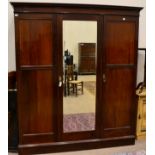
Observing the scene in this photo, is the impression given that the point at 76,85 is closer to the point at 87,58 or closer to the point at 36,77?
the point at 87,58

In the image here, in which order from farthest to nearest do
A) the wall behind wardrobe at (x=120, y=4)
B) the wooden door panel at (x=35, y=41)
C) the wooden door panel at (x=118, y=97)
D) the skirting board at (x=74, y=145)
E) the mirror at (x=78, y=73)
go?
the wall behind wardrobe at (x=120, y=4)
the wooden door panel at (x=118, y=97)
the skirting board at (x=74, y=145)
the mirror at (x=78, y=73)
the wooden door panel at (x=35, y=41)

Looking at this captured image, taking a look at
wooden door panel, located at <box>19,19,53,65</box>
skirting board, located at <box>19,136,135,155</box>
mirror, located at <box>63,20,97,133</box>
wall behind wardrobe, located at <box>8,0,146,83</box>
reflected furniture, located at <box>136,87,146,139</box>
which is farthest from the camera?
reflected furniture, located at <box>136,87,146,139</box>

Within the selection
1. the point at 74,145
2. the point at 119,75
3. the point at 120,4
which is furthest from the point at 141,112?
the point at 120,4

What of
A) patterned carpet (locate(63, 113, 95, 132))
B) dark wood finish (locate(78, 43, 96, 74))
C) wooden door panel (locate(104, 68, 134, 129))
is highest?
dark wood finish (locate(78, 43, 96, 74))

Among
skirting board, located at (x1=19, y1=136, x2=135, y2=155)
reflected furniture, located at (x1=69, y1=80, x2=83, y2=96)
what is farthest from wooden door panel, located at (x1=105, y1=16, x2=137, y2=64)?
skirting board, located at (x1=19, y1=136, x2=135, y2=155)

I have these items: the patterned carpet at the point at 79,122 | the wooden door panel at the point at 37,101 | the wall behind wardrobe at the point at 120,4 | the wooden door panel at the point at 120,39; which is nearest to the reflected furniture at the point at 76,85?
the wooden door panel at the point at 37,101

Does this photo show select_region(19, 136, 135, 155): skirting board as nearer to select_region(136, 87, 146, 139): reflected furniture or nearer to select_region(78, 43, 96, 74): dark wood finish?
select_region(136, 87, 146, 139): reflected furniture

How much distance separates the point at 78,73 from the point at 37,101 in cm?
68

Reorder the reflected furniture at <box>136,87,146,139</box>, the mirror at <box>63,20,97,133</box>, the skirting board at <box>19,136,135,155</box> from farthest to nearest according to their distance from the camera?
1. the reflected furniture at <box>136,87,146,139</box>
2. the skirting board at <box>19,136,135,155</box>
3. the mirror at <box>63,20,97,133</box>

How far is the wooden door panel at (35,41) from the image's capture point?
2783mm

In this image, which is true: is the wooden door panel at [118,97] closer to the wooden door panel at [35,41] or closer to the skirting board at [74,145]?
the skirting board at [74,145]

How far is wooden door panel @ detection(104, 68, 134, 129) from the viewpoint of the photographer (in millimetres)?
3131

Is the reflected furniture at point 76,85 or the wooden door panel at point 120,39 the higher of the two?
the wooden door panel at point 120,39

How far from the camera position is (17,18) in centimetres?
273
